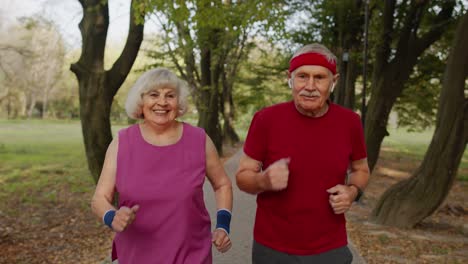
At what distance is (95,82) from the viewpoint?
28.8ft

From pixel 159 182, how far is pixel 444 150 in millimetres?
6471

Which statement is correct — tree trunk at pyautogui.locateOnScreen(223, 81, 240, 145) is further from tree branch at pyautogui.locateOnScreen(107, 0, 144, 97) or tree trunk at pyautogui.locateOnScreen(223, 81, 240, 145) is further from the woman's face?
the woman's face

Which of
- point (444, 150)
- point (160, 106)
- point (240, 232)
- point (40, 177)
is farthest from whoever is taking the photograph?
point (40, 177)

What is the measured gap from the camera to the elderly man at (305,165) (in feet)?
8.65

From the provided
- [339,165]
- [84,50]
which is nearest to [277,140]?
[339,165]

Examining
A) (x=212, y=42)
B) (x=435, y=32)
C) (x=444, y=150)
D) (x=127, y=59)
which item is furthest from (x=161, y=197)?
(x=212, y=42)

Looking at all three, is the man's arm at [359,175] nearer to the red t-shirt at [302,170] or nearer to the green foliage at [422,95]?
the red t-shirt at [302,170]

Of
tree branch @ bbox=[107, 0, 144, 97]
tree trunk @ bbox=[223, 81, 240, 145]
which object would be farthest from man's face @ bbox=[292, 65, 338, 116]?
tree trunk @ bbox=[223, 81, 240, 145]

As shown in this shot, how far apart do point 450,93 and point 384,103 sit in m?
3.81

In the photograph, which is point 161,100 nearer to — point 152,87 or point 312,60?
point 152,87

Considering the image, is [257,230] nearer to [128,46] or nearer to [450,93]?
[450,93]

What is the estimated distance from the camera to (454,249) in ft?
24.5

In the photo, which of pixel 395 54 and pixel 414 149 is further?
pixel 414 149

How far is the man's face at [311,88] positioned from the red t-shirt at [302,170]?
68 mm
